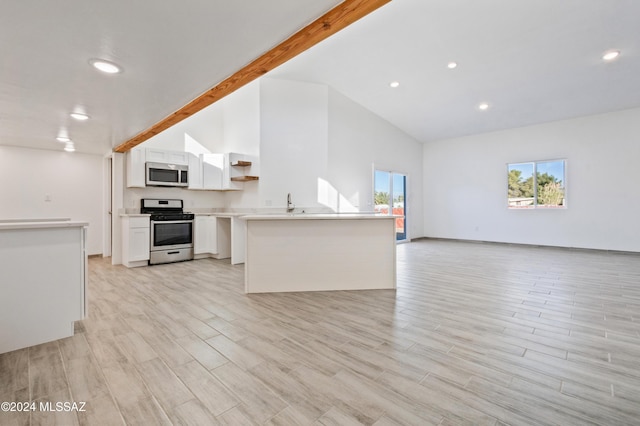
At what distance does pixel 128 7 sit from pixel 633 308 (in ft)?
16.4

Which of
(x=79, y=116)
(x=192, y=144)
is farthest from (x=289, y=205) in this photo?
(x=79, y=116)

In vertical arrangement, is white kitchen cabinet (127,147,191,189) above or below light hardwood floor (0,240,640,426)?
above

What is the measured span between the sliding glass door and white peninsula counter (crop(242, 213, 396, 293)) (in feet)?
11.7

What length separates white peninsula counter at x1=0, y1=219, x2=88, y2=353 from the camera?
7.11ft

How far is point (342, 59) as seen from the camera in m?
5.27

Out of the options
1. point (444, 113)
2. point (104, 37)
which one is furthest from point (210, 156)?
point (444, 113)

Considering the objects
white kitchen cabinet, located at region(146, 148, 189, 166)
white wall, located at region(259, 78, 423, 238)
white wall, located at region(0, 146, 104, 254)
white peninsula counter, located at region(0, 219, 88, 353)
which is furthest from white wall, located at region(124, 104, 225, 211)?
white peninsula counter, located at region(0, 219, 88, 353)

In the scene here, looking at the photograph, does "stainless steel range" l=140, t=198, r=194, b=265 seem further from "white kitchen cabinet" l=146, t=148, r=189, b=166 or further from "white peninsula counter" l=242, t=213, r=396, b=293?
"white peninsula counter" l=242, t=213, r=396, b=293

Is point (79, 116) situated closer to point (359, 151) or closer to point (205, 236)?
point (205, 236)

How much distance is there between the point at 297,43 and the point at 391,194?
6442 millimetres

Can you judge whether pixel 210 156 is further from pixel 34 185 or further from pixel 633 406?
pixel 633 406

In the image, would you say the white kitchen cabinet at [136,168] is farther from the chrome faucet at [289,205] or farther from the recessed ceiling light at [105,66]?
the recessed ceiling light at [105,66]

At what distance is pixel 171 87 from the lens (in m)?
2.74

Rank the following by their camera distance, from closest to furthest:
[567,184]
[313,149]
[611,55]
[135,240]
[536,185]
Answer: [611,55], [135,240], [313,149], [567,184], [536,185]
